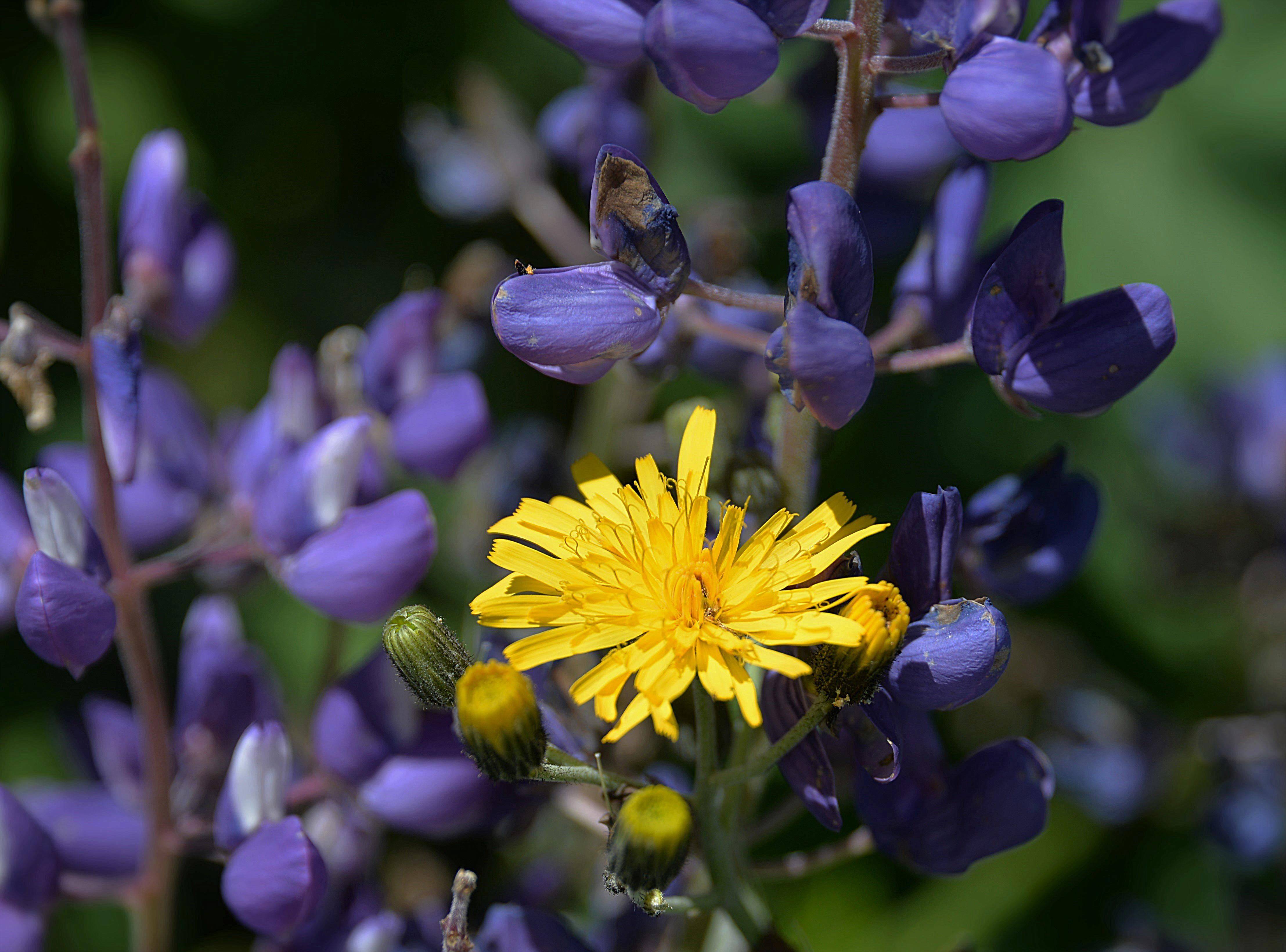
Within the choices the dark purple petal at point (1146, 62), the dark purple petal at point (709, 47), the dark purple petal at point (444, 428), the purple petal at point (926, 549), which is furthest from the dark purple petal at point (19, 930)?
the dark purple petal at point (1146, 62)

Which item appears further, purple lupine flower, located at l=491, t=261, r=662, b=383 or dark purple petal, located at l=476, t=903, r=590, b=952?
dark purple petal, located at l=476, t=903, r=590, b=952

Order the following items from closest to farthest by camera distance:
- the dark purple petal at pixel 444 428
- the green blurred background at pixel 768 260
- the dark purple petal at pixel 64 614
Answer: the dark purple petal at pixel 64 614, the dark purple petal at pixel 444 428, the green blurred background at pixel 768 260

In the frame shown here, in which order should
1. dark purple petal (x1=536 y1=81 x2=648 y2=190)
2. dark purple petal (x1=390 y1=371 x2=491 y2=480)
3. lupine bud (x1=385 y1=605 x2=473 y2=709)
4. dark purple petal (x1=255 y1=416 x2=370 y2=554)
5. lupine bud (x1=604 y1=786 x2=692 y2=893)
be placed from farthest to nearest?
dark purple petal (x1=536 y1=81 x2=648 y2=190), dark purple petal (x1=390 y1=371 x2=491 y2=480), dark purple petal (x1=255 y1=416 x2=370 y2=554), lupine bud (x1=385 y1=605 x2=473 y2=709), lupine bud (x1=604 y1=786 x2=692 y2=893)

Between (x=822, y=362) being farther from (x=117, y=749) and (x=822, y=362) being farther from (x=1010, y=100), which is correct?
(x=117, y=749)

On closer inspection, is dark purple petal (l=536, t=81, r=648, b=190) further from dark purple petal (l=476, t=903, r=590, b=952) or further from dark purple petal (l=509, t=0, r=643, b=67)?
dark purple petal (l=476, t=903, r=590, b=952)

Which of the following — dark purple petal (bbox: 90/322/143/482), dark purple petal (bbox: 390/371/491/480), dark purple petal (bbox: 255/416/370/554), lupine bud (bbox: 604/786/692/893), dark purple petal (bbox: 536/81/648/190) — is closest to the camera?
lupine bud (bbox: 604/786/692/893)

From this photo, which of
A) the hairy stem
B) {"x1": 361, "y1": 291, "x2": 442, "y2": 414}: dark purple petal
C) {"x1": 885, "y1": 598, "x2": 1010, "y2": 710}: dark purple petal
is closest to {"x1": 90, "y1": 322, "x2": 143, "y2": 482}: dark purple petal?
the hairy stem

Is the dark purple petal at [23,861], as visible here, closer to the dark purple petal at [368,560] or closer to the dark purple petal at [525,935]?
the dark purple petal at [368,560]

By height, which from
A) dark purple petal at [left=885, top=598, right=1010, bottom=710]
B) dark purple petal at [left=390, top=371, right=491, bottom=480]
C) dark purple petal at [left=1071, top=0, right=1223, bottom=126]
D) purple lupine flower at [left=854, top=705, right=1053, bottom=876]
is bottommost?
purple lupine flower at [left=854, top=705, right=1053, bottom=876]

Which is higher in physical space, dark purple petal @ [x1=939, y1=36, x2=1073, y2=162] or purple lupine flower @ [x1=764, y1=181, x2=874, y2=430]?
dark purple petal @ [x1=939, y1=36, x2=1073, y2=162]
